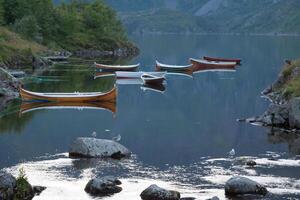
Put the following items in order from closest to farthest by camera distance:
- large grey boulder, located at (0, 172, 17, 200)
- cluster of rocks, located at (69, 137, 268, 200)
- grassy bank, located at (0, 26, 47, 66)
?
large grey boulder, located at (0, 172, 17, 200), cluster of rocks, located at (69, 137, 268, 200), grassy bank, located at (0, 26, 47, 66)

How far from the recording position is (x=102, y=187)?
124 feet

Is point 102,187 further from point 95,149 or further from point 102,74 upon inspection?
point 102,74

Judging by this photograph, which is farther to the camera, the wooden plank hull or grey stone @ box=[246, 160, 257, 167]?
the wooden plank hull

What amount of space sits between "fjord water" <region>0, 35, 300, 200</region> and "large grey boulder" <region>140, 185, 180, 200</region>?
3.62 ft

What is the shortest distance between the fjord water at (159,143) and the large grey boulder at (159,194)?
43.5 inches

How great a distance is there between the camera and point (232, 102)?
86.6 m

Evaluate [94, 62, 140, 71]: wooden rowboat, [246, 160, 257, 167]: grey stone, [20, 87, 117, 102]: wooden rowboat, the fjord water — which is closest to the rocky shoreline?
the fjord water

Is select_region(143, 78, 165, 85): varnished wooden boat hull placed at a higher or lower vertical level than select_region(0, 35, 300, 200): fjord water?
lower

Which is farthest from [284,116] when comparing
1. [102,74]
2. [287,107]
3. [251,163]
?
[102,74]

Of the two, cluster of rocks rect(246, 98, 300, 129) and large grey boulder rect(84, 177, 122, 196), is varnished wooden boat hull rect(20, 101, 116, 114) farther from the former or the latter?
large grey boulder rect(84, 177, 122, 196)

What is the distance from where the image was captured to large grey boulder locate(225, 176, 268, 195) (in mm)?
37125

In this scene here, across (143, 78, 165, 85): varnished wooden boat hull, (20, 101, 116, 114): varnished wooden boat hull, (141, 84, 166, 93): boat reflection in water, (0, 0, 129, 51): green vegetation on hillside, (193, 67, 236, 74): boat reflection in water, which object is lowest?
(193, 67, 236, 74): boat reflection in water

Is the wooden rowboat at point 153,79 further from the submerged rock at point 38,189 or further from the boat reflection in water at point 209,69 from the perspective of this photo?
the submerged rock at point 38,189

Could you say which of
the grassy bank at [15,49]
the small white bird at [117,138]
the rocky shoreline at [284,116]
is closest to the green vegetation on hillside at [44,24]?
the grassy bank at [15,49]
